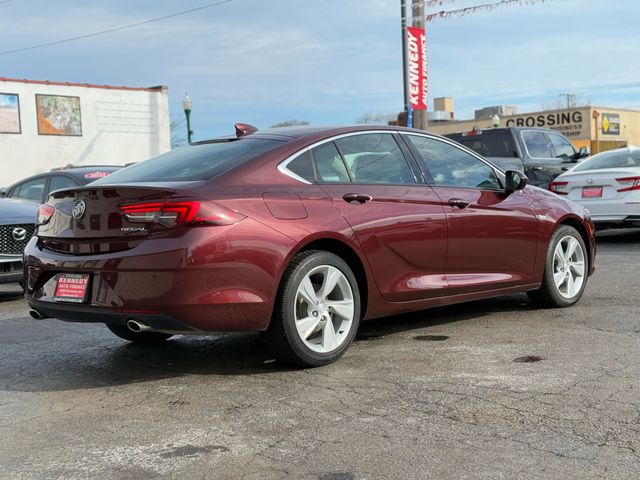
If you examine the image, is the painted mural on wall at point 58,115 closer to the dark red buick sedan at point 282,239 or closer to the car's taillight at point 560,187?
the car's taillight at point 560,187

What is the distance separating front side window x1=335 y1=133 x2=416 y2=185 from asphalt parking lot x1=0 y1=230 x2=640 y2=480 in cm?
115

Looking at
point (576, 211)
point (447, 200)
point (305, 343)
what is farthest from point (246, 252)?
point (576, 211)

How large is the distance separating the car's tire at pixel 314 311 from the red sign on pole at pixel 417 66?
1417cm

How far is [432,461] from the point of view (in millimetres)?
3346

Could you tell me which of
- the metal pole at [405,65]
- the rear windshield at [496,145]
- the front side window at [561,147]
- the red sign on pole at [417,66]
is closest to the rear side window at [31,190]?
the rear windshield at [496,145]

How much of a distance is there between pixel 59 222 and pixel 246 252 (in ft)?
4.26

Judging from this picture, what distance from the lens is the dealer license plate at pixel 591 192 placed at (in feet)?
38.1

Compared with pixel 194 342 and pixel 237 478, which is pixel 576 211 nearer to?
pixel 194 342

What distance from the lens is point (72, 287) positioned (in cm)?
480

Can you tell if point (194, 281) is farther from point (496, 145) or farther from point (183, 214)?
point (496, 145)

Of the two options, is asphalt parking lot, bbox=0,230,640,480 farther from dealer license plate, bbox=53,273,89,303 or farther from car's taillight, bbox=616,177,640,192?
car's taillight, bbox=616,177,640,192

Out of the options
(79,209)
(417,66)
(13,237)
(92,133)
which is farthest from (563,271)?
(92,133)

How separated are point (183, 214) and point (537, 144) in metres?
11.3

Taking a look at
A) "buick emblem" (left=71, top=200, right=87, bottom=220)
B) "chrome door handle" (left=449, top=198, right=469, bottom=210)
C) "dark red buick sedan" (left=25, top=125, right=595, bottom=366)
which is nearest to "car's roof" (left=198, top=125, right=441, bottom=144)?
"dark red buick sedan" (left=25, top=125, right=595, bottom=366)
